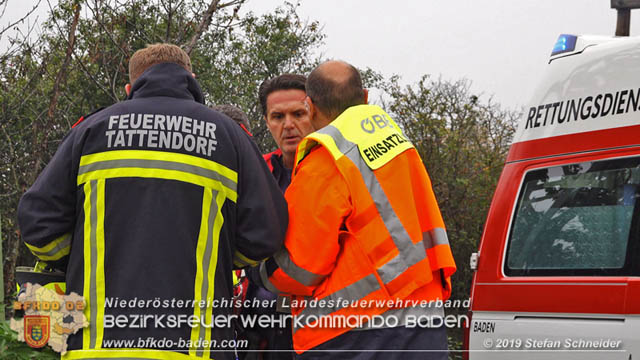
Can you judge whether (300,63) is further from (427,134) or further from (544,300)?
(544,300)

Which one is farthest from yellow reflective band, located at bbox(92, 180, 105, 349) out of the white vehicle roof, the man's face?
the white vehicle roof

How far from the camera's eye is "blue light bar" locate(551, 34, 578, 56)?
4.58m

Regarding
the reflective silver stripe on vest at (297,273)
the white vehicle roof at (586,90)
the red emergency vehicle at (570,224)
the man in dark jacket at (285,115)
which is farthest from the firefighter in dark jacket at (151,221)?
the white vehicle roof at (586,90)

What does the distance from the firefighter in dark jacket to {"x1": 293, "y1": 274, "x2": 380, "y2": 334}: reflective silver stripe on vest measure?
31 cm

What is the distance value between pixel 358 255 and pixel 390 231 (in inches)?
6.0

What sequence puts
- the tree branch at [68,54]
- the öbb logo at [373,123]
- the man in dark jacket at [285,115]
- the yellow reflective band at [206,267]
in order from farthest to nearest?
the tree branch at [68,54] < the man in dark jacket at [285,115] < the öbb logo at [373,123] < the yellow reflective band at [206,267]

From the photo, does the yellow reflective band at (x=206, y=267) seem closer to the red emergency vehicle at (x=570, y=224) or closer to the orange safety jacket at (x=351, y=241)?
the orange safety jacket at (x=351, y=241)

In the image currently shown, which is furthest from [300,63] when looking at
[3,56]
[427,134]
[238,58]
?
[3,56]

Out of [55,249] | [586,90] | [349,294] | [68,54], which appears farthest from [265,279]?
[68,54]

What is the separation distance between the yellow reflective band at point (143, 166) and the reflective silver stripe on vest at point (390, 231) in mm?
578

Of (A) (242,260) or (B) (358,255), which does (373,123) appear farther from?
(A) (242,260)

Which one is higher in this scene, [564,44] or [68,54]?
[564,44]

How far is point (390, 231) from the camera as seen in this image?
2.81 m

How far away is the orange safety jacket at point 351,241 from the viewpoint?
2799mm
